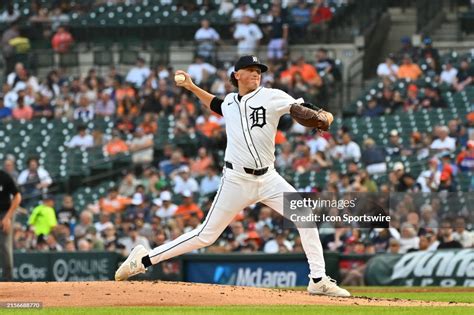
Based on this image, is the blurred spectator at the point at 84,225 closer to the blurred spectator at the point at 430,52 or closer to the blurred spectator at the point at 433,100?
the blurred spectator at the point at 433,100

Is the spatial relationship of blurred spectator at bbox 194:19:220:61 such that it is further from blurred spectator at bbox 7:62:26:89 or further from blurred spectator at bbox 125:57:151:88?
blurred spectator at bbox 7:62:26:89

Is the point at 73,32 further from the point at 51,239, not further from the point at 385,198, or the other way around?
the point at 385,198

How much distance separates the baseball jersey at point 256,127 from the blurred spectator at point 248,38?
15105mm

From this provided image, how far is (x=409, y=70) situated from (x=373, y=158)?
10.8 ft

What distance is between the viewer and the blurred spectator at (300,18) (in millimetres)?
26812

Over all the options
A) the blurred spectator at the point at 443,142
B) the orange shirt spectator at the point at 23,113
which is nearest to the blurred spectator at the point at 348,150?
the blurred spectator at the point at 443,142

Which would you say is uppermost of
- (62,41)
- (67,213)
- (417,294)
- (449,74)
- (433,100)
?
(62,41)

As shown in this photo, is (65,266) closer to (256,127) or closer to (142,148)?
(142,148)

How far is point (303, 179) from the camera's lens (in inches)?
834

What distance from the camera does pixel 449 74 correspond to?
2334cm

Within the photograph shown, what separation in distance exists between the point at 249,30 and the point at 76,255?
883 centimetres

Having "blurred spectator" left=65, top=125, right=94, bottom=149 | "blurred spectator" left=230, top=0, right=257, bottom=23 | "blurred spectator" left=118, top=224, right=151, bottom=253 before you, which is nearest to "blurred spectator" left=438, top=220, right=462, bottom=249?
"blurred spectator" left=118, top=224, right=151, bottom=253

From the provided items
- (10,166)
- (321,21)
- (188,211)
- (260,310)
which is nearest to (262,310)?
(260,310)

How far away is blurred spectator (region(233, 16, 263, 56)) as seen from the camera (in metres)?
26.7
